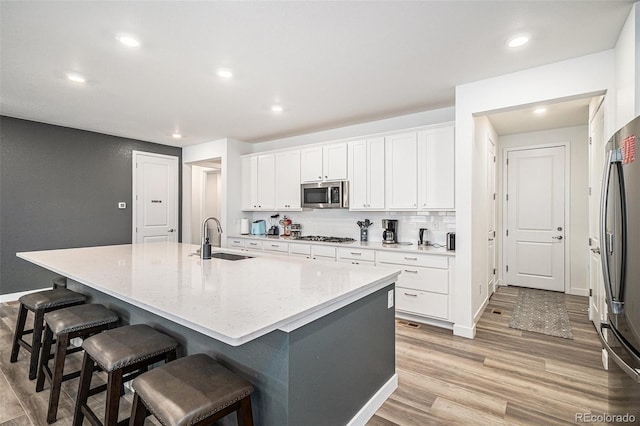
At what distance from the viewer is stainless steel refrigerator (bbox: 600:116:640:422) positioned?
131cm

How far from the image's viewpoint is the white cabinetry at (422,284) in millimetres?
3359

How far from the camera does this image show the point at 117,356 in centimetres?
153

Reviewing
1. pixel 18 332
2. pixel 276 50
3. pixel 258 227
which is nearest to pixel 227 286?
pixel 276 50

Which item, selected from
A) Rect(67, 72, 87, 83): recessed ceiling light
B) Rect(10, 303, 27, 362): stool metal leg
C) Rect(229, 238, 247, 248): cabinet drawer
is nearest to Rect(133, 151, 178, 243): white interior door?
Rect(229, 238, 247, 248): cabinet drawer

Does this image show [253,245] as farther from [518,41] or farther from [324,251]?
[518,41]

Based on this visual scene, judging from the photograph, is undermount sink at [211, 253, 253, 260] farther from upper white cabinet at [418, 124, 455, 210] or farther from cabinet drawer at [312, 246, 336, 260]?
upper white cabinet at [418, 124, 455, 210]

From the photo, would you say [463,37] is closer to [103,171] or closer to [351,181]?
[351,181]

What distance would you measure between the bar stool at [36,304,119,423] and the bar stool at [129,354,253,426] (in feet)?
2.96

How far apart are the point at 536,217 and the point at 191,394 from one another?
217 inches

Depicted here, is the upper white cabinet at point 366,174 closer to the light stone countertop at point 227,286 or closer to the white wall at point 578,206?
the light stone countertop at point 227,286

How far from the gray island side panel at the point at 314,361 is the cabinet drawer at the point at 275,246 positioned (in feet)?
8.71

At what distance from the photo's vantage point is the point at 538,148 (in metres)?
4.99

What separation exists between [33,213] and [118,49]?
3.45 metres

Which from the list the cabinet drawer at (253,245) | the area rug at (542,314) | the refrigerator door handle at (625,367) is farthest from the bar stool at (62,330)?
the area rug at (542,314)
